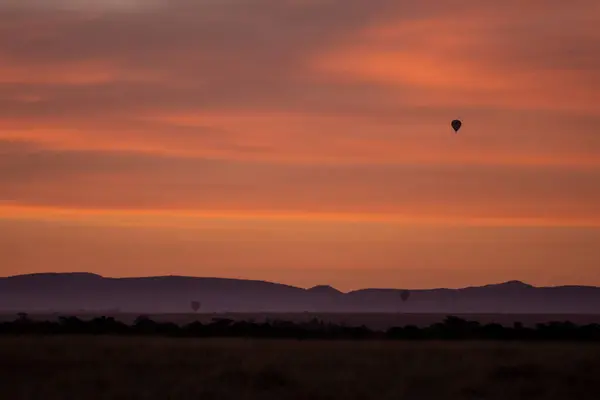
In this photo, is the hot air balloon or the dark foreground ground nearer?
the dark foreground ground

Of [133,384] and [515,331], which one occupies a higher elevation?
[515,331]

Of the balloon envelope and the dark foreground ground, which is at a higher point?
the balloon envelope

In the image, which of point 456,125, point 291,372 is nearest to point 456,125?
point 456,125

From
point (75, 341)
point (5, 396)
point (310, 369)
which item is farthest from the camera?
point (75, 341)

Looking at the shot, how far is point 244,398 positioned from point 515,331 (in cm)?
3623

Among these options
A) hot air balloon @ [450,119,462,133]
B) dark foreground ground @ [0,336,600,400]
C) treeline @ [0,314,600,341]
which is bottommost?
dark foreground ground @ [0,336,600,400]

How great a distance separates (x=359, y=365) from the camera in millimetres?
44469

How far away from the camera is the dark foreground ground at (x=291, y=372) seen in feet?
122

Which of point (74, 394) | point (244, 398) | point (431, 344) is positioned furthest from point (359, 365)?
point (431, 344)

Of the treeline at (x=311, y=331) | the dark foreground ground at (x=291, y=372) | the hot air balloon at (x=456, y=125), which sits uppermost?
the hot air balloon at (x=456, y=125)

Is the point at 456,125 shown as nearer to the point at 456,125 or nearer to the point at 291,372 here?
the point at 456,125

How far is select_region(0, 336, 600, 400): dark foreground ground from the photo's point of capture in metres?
37.2

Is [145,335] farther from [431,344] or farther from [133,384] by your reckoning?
[133,384]

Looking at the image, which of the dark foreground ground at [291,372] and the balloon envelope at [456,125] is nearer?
the dark foreground ground at [291,372]
